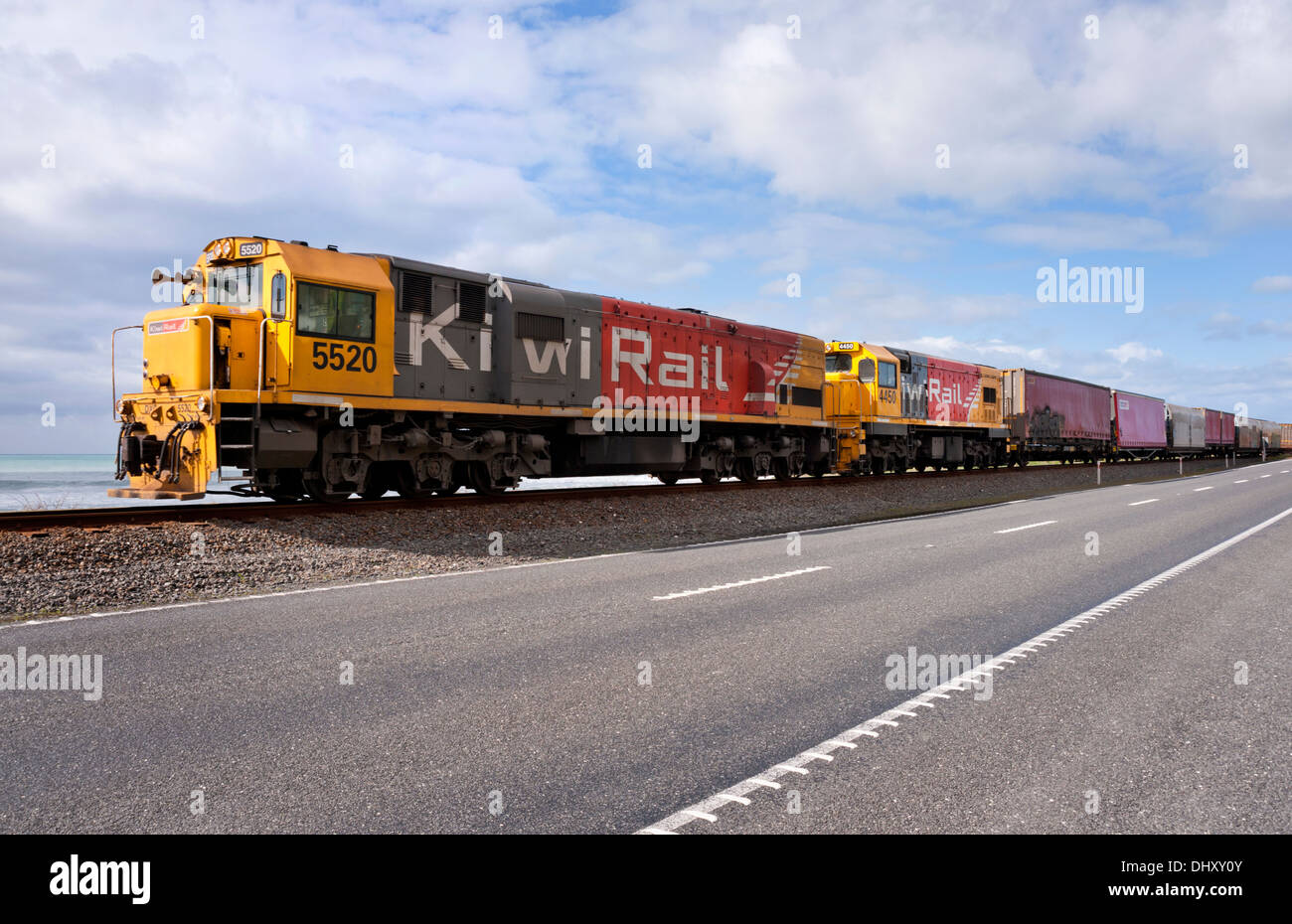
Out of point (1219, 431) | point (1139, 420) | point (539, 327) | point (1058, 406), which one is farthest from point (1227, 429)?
point (539, 327)

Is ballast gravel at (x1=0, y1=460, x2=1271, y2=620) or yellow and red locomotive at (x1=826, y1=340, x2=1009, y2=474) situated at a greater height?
yellow and red locomotive at (x1=826, y1=340, x2=1009, y2=474)

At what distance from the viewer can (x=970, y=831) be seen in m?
3.26

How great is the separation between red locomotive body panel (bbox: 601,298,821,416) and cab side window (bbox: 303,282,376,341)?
5.44 meters

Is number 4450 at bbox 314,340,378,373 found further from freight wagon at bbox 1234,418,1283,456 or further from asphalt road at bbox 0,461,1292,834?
freight wagon at bbox 1234,418,1283,456

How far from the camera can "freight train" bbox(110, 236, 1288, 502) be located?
39.9ft

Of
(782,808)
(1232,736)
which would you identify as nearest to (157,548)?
(782,808)

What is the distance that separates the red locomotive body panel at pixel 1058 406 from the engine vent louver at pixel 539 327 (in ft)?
87.0

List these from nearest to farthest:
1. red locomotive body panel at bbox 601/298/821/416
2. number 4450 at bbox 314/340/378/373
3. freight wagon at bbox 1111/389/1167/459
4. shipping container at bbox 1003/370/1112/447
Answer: number 4450 at bbox 314/340/378/373 < red locomotive body panel at bbox 601/298/821/416 < shipping container at bbox 1003/370/1112/447 < freight wagon at bbox 1111/389/1167/459

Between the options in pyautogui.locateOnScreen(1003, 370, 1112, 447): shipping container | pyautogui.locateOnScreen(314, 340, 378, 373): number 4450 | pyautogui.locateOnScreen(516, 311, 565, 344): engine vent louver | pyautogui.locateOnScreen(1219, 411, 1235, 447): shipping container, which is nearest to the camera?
pyautogui.locateOnScreen(314, 340, 378, 373): number 4450

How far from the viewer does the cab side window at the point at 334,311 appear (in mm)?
12406

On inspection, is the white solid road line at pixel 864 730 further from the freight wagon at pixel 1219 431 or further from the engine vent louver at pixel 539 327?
the freight wagon at pixel 1219 431

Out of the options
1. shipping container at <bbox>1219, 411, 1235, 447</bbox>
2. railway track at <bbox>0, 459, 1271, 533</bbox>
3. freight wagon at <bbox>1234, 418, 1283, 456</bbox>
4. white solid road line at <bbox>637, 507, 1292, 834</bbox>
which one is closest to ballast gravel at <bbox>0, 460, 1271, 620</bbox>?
railway track at <bbox>0, 459, 1271, 533</bbox>

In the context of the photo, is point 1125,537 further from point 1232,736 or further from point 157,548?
point 157,548

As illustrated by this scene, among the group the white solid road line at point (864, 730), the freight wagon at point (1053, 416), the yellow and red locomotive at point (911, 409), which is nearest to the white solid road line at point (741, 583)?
the white solid road line at point (864, 730)
